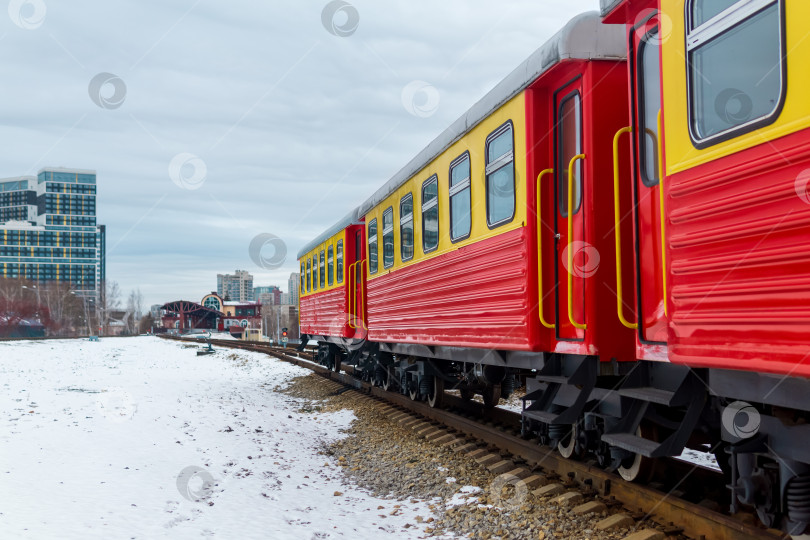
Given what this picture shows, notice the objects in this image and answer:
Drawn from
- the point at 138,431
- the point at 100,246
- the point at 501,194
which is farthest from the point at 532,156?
the point at 100,246

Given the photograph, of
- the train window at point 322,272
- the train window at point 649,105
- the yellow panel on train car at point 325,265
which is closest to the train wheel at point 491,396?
the train window at point 649,105

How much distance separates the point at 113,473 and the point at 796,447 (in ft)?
20.4

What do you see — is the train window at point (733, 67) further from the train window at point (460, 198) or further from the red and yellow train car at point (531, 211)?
the train window at point (460, 198)

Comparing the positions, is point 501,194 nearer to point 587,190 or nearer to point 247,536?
point 587,190

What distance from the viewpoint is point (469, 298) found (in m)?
7.49

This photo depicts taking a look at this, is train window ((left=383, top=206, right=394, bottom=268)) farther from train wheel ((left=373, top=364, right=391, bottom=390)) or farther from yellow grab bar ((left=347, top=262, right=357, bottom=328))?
yellow grab bar ((left=347, top=262, right=357, bottom=328))

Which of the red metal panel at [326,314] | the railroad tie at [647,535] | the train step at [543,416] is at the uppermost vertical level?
the red metal panel at [326,314]

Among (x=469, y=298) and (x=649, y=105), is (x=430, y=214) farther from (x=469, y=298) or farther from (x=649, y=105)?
(x=649, y=105)

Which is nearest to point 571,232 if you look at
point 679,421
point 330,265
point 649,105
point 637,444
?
point 649,105

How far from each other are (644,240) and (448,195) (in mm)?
3809

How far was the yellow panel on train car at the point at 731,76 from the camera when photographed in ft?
10.3

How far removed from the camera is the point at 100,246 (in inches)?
5556

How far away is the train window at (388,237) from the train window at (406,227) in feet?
1.89

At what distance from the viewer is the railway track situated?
434 centimetres
